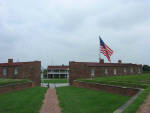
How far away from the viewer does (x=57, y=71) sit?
222 ft

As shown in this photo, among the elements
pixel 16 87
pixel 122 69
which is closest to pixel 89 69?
pixel 122 69

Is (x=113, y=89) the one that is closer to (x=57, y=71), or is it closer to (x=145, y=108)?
(x=145, y=108)

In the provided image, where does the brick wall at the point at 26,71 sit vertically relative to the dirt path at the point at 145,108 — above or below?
above

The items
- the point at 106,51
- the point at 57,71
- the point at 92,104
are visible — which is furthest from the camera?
the point at 57,71

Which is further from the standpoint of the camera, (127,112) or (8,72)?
(8,72)

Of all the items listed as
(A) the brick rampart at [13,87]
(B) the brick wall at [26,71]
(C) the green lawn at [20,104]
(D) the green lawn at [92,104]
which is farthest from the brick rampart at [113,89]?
(B) the brick wall at [26,71]

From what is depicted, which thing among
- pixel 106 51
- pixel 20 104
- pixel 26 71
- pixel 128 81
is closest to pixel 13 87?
pixel 20 104

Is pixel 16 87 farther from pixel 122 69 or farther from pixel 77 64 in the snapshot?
pixel 122 69

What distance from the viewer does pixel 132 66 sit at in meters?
39.9

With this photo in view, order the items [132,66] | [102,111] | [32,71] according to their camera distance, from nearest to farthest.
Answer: [102,111]
[32,71]
[132,66]

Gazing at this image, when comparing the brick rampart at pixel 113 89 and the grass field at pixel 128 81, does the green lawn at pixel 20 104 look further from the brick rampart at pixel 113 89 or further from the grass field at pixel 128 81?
the grass field at pixel 128 81

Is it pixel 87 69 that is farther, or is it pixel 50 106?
pixel 87 69

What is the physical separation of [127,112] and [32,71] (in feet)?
88.2

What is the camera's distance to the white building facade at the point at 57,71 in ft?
219
